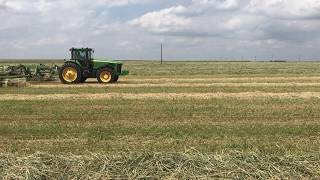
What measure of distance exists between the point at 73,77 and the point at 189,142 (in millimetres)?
21215

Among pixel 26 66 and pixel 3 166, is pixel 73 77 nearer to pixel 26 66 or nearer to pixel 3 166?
pixel 26 66

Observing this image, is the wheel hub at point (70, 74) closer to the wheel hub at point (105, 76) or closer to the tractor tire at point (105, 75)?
the tractor tire at point (105, 75)

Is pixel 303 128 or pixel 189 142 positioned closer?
pixel 189 142

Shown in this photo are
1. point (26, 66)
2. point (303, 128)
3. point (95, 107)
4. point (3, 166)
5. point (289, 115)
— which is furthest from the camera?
point (26, 66)

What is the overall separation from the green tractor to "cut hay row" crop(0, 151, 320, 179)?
23765mm

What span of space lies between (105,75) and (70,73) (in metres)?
1.94

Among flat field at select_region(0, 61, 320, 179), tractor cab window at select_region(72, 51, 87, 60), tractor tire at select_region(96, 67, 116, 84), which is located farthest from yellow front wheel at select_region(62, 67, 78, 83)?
flat field at select_region(0, 61, 320, 179)

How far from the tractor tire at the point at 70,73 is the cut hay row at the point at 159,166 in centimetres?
2371

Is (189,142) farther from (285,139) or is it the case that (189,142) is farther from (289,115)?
(289,115)

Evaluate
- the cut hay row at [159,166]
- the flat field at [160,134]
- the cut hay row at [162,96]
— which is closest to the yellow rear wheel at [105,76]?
the flat field at [160,134]

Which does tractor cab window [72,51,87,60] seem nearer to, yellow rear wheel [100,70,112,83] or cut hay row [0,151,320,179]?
yellow rear wheel [100,70,112,83]

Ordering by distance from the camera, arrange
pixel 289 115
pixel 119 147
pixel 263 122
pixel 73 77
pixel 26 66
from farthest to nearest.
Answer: pixel 26 66 → pixel 73 77 → pixel 289 115 → pixel 263 122 → pixel 119 147

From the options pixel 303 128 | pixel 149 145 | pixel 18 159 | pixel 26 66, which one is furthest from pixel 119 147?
pixel 26 66

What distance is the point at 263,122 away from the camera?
14703 mm
